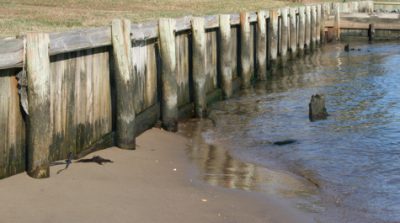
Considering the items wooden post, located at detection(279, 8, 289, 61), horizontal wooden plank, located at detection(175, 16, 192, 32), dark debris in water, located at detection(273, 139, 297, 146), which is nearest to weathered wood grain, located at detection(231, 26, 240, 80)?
horizontal wooden plank, located at detection(175, 16, 192, 32)

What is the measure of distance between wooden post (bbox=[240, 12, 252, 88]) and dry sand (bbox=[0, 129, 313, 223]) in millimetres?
8802

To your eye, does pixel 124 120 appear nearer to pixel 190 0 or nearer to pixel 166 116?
pixel 166 116

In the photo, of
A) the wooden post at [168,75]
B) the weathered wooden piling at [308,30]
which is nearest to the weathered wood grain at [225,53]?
the wooden post at [168,75]

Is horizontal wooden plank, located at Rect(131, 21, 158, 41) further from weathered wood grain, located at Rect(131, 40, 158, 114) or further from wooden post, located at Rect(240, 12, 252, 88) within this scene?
wooden post, located at Rect(240, 12, 252, 88)

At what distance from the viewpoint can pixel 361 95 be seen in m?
16.5

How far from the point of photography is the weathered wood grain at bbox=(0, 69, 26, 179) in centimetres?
677

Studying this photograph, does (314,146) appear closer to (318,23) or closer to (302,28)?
(302,28)

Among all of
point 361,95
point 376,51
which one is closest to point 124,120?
point 361,95

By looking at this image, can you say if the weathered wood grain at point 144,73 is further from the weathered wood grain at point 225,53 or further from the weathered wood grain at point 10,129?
the weathered wood grain at point 225,53

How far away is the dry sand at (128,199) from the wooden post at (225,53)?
21.4ft

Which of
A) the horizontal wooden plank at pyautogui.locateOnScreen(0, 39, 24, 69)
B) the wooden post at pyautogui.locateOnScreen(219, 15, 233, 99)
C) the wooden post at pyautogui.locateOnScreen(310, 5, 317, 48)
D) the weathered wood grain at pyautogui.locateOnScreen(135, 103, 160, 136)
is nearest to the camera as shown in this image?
the horizontal wooden plank at pyautogui.locateOnScreen(0, 39, 24, 69)

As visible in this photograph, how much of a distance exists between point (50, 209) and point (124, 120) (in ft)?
10.1

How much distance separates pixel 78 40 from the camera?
796 centimetres

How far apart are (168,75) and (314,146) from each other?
248cm
